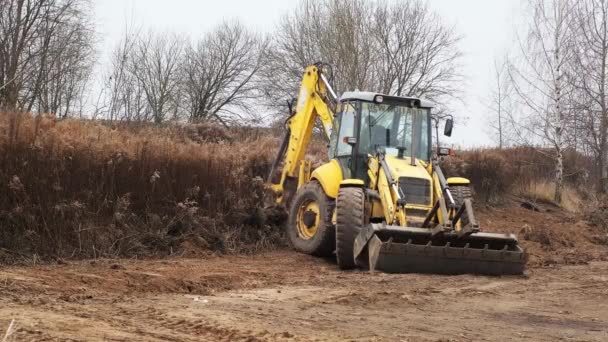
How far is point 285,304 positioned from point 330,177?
14.8 ft

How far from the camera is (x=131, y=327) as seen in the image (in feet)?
18.0

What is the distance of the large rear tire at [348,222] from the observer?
10070 mm

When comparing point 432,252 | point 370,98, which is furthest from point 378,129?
point 432,252

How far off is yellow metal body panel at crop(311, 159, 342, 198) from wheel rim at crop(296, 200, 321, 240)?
1.44 ft

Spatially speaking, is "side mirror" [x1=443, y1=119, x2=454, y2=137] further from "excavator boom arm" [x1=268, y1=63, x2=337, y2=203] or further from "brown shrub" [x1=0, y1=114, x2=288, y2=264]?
"brown shrub" [x1=0, y1=114, x2=288, y2=264]

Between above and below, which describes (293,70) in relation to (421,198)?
above

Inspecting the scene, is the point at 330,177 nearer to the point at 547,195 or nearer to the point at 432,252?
the point at 432,252

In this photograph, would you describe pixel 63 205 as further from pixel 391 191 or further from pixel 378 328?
pixel 378 328

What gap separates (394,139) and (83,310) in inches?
263

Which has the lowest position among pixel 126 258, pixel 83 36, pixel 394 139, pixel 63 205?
pixel 126 258

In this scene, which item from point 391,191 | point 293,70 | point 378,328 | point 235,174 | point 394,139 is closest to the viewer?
point 378,328

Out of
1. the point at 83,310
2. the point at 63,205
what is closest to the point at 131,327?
the point at 83,310

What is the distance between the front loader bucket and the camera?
30.6 ft

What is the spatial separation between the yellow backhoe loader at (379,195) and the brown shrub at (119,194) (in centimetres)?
102
